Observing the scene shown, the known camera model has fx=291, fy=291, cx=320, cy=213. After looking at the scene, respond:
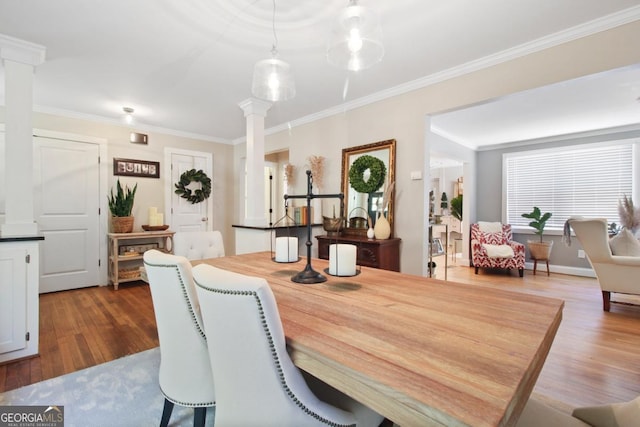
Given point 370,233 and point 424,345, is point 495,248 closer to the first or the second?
point 370,233

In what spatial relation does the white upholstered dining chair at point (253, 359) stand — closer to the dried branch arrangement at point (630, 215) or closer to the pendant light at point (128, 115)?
the pendant light at point (128, 115)

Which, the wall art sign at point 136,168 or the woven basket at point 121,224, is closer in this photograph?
the woven basket at point 121,224

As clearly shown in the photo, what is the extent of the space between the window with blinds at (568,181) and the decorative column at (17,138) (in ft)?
22.4

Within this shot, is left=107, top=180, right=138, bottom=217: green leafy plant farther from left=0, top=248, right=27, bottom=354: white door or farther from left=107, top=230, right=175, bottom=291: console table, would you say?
left=0, top=248, right=27, bottom=354: white door

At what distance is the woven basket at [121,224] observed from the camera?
412 cm

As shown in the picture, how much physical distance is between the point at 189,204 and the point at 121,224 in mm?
1107

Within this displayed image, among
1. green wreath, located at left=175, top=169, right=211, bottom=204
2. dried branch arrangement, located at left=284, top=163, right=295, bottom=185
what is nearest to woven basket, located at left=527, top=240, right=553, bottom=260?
dried branch arrangement, located at left=284, top=163, right=295, bottom=185

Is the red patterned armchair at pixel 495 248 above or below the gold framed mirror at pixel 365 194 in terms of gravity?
below

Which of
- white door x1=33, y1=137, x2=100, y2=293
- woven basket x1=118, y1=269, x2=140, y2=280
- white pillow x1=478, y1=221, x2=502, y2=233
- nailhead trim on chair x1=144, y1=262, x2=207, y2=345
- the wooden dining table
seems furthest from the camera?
white pillow x1=478, y1=221, x2=502, y2=233

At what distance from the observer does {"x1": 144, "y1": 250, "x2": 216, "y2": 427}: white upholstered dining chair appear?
42.2 inches

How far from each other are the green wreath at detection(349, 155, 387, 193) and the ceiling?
725 millimetres

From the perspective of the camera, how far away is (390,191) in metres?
3.12

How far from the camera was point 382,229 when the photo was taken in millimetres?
3049

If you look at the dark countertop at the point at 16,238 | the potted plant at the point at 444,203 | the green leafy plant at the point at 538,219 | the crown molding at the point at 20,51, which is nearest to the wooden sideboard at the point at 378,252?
the dark countertop at the point at 16,238
